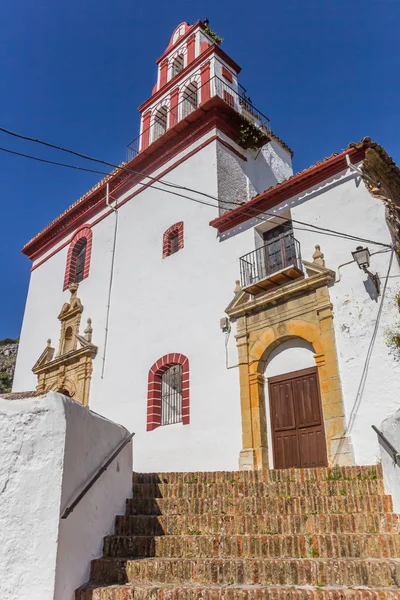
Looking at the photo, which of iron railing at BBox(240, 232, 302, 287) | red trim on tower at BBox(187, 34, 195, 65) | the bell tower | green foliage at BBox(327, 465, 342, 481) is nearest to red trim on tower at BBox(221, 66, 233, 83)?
the bell tower

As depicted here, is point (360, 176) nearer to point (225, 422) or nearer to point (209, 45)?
point (225, 422)

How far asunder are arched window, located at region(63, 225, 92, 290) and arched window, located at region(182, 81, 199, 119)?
4.65m

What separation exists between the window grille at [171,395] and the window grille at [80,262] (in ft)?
18.3

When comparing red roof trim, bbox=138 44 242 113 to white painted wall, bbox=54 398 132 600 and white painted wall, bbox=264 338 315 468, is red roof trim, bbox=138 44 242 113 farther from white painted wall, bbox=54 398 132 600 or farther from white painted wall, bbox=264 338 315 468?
white painted wall, bbox=54 398 132 600

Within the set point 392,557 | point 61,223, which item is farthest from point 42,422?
point 61,223

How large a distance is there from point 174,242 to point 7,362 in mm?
18023

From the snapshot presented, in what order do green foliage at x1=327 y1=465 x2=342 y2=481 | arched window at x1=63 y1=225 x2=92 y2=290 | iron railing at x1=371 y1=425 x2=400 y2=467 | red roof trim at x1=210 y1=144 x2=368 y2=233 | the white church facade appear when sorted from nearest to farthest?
iron railing at x1=371 y1=425 x2=400 y2=467 → green foliage at x1=327 y1=465 x2=342 y2=481 → the white church facade → red roof trim at x1=210 y1=144 x2=368 y2=233 → arched window at x1=63 y1=225 x2=92 y2=290

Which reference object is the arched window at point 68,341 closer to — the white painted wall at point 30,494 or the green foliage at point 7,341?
the white painted wall at point 30,494

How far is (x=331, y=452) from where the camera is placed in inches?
299

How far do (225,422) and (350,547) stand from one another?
5.31 metres

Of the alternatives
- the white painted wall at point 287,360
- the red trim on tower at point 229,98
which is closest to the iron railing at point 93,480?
the white painted wall at point 287,360

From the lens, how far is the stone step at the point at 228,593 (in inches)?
130

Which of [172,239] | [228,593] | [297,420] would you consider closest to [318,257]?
[297,420]

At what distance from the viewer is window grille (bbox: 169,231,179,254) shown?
12047mm
